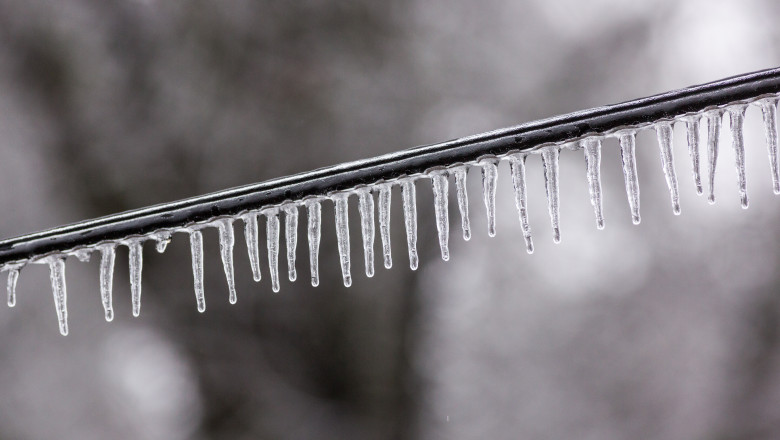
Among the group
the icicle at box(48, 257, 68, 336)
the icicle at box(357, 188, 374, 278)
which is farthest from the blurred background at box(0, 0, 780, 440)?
the icicle at box(357, 188, 374, 278)

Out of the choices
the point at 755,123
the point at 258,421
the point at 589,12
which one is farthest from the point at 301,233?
the point at 755,123

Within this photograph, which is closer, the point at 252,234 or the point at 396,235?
the point at 252,234

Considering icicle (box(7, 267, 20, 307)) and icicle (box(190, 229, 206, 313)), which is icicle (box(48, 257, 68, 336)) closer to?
icicle (box(7, 267, 20, 307))

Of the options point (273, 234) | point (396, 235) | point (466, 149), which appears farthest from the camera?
point (396, 235)

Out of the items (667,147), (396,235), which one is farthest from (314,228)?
(396,235)

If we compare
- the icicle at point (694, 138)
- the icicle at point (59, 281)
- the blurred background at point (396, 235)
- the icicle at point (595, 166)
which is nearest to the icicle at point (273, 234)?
the icicle at point (59, 281)

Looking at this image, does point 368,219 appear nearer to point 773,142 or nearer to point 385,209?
point 385,209
